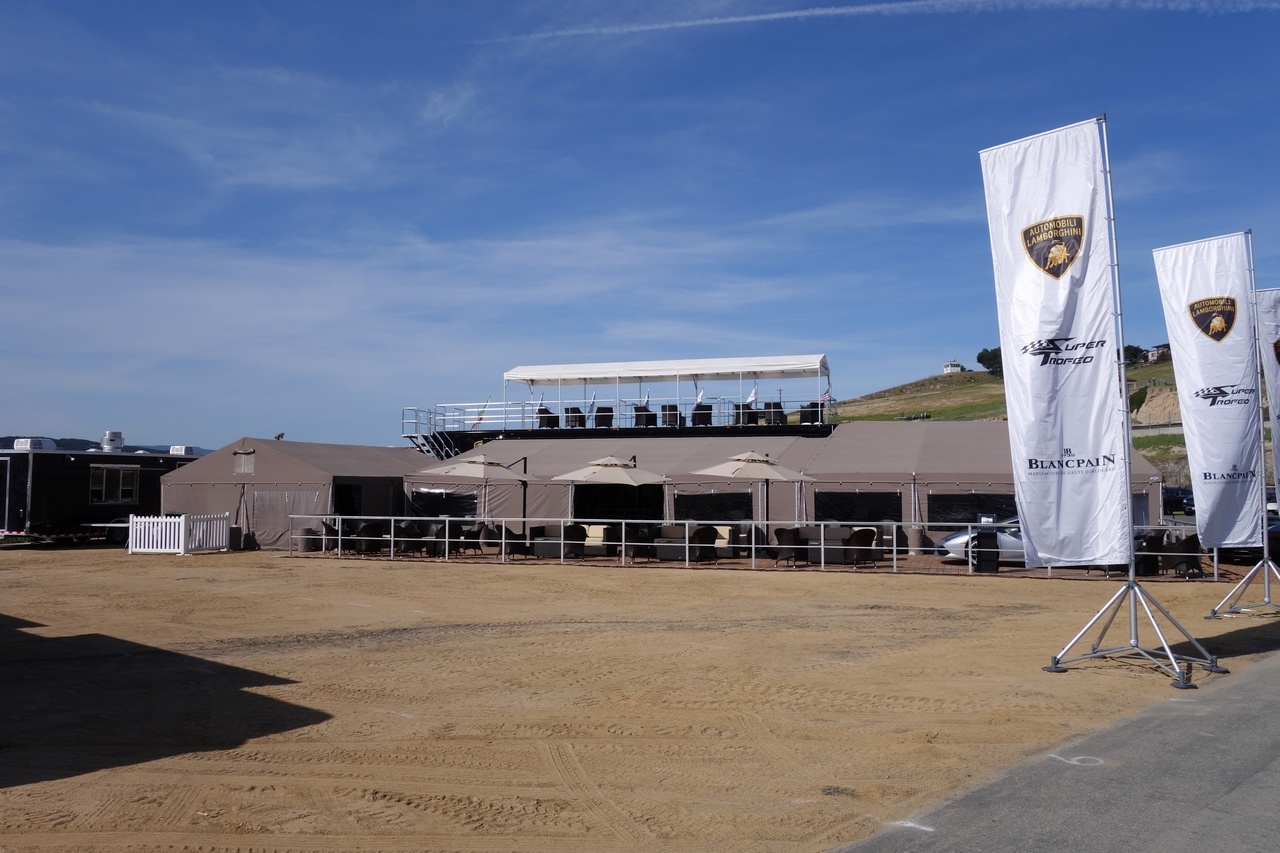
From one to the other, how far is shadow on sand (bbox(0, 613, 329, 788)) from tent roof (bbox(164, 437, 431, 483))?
15.2m

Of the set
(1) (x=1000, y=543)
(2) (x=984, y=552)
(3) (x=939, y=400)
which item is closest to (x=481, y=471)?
(2) (x=984, y=552)

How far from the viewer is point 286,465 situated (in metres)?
26.3

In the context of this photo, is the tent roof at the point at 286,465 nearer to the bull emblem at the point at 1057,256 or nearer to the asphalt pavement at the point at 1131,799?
the bull emblem at the point at 1057,256

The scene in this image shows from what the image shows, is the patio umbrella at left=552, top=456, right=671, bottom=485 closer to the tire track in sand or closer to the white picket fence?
the white picket fence

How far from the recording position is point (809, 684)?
30.1 ft

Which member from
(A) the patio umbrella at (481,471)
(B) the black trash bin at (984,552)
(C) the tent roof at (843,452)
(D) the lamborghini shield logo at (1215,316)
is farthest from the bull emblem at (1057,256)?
(A) the patio umbrella at (481,471)

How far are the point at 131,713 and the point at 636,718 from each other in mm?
3974

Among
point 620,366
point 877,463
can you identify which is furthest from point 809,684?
point 620,366

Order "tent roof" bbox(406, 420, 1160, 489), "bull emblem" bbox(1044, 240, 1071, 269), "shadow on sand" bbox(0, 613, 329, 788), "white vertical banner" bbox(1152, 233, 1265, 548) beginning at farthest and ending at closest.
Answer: "tent roof" bbox(406, 420, 1160, 489) → "white vertical banner" bbox(1152, 233, 1265, 548) → "bull emblem" bbox(1044, 240, 1071, 269) → "shadow on sand" bbox(0, 613, 329, 788)

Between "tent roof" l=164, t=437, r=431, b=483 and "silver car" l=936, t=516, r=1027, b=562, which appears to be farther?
"tent roof" l=164, t=437, r=431, b=483

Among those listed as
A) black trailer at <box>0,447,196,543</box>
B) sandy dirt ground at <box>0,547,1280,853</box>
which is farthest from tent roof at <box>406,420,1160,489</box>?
black trailer at <box>0,447,196,543</box>

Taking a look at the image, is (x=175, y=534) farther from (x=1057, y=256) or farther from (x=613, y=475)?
(x=1057, y=256)

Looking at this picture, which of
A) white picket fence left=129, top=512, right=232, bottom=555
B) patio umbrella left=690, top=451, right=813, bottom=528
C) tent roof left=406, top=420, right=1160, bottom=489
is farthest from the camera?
white picket fence left=129, top=512, right=232, bottom=555

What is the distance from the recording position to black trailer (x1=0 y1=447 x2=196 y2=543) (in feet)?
86.8
